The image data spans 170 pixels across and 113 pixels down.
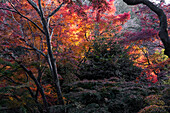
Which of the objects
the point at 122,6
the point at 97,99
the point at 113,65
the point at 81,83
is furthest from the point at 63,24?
the point at 122,6

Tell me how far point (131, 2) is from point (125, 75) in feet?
15.6

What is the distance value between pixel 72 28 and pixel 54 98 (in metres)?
3.70

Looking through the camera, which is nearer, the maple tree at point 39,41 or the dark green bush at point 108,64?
the maple tree at point 39,41

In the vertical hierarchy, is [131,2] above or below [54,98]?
above

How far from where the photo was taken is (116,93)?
4133 mm

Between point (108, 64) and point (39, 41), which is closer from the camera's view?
point (39, 41)

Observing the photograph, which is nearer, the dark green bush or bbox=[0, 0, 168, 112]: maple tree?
bbox=[0, 0, 168, 112]: maple tree

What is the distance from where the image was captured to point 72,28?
265 inches

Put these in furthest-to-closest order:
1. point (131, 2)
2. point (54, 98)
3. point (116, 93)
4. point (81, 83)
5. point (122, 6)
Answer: point (122, 6), point (54, 98), point (81, 83), point (116, 93), point (131, 2)

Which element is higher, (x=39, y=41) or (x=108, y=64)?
(x=39, y=41)

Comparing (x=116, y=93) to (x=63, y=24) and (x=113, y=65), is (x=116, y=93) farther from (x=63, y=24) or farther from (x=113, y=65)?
(x=63, y=24)

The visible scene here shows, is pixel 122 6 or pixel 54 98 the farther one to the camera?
pixel 122 6

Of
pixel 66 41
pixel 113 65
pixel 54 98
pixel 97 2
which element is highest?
pixel 97 2

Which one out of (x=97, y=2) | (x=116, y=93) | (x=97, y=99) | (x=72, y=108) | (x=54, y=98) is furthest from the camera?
(x=54, y=98)
